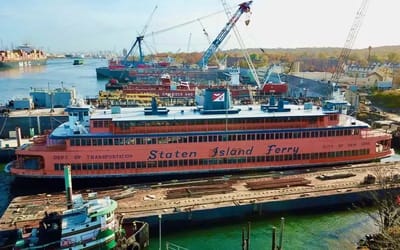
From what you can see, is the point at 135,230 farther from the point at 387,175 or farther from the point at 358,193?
the point at 387,175

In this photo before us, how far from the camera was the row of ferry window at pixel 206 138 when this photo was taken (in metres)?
32.2

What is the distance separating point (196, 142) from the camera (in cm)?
3369

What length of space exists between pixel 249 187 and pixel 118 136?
12.4m

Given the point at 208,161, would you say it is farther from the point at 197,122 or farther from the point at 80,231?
the point at 80,231

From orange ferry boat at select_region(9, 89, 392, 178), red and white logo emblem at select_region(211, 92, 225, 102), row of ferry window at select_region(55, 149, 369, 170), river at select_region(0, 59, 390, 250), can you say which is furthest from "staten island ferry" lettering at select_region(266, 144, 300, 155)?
river at select_region(0, 59, 390, 250)

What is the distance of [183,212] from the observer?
24.5 metres

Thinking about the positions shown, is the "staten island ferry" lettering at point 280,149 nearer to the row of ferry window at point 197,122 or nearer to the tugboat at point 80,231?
the row of ferry window at point 197,122

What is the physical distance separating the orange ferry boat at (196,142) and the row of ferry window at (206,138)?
0.08 metres

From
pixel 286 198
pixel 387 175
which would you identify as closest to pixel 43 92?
pixel 286 198

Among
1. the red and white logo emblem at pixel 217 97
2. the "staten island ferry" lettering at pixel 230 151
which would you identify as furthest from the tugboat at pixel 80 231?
the red and white logo emblem at pixel 217 97

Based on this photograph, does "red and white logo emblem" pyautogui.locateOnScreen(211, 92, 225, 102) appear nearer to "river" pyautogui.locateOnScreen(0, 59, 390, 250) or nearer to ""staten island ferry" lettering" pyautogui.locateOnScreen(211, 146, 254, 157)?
""staten island ferry" lettering" pyautogui.locateOnScreen(211, 146, 254, 157)

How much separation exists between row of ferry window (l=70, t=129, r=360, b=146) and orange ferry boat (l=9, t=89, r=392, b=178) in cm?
8

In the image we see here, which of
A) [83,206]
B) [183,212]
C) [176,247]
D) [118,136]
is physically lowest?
[176,247]

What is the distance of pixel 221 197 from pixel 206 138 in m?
8.06
